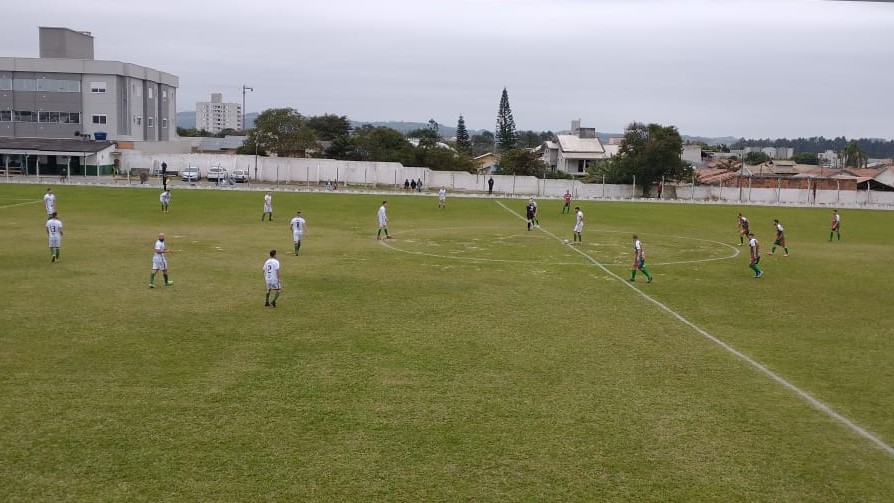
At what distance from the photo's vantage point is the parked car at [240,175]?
85713 mm

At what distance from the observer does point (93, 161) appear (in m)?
87.9

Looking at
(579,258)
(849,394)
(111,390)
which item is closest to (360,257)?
(579,258)

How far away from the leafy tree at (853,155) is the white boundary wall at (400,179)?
9118cm

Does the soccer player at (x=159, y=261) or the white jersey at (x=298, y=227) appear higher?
the white jersey at (x=298, y=227)

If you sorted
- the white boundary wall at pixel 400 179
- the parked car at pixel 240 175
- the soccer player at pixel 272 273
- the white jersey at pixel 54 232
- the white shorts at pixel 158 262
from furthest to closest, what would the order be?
the white boundary wall at pixel 400 179, the parked car at pixel 240 175, the white jersey at pixel 54 232, the white shorts at pixel 158 262, the soccer player at pixel 272 273

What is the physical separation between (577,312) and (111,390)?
47.7 ft

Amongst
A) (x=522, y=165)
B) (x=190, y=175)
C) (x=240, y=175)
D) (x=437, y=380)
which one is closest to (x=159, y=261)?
(x=437, y=380)

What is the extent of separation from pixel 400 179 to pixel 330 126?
46.3 m

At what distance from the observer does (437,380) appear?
668 inches

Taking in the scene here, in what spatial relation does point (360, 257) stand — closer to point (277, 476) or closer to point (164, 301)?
point (164, 301)

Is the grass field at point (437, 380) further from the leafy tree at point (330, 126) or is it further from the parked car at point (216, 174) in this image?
the leafy tree at point (330, 126)

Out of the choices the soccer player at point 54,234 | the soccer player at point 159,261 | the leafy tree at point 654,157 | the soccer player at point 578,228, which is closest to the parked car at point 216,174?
the leafy tree at point 654,157

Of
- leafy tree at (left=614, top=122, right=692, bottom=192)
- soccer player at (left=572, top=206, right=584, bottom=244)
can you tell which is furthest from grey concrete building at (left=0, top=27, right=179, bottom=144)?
soccer player at (left=572, top=206, right=584, bottom=244)

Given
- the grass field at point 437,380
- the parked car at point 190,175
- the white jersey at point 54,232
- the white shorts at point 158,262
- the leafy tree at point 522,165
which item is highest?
the leafy tree at point 522,165
